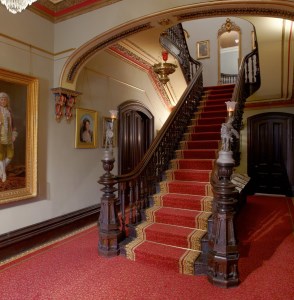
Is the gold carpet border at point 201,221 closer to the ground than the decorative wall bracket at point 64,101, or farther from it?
closer to the ground

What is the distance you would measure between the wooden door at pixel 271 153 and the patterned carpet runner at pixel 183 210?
10.1 feet

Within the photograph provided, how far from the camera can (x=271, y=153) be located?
7.78 metres

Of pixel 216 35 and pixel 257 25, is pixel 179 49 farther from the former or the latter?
pixel 216 35

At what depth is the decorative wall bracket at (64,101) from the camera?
3981 mm

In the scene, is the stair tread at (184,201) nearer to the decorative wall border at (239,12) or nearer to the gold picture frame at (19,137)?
the gold picture frame at (19,137)

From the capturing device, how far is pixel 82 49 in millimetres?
3809

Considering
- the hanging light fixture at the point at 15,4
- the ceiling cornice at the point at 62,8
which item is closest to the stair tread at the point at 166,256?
the hanging light fixture at the point at 15,4

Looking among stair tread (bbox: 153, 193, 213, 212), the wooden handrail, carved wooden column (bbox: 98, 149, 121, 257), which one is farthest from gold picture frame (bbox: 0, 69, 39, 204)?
stair tread (bbox: 153, 193, 213, 212)

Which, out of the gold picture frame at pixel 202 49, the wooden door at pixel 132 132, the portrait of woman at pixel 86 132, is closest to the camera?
the portrait of woman at pixel 86 132

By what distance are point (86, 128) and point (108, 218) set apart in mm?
1926

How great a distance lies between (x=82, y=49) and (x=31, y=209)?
2.44 metres

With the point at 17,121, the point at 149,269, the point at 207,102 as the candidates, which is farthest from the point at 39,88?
the point at 207,102

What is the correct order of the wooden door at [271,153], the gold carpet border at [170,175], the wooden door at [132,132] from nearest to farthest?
the gold carpet border at [170,175] → the wooden door at [132,132] → the wooden door at [271,153]

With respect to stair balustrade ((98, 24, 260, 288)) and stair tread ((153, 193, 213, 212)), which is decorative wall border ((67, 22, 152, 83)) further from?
stair tread ((153, 193, 213, 212))
